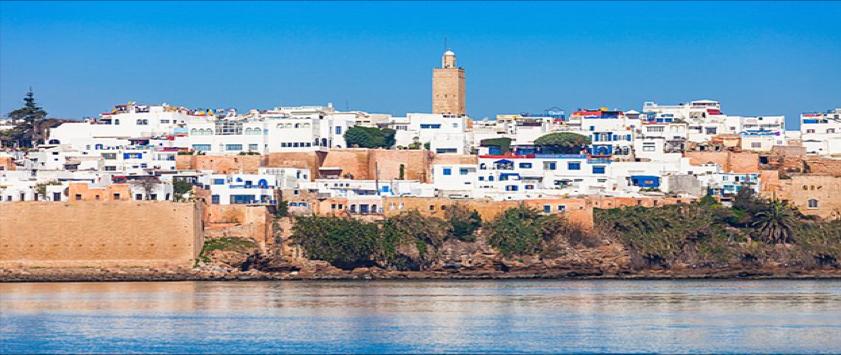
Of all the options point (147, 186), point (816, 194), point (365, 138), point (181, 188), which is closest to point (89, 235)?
point (147, 186)

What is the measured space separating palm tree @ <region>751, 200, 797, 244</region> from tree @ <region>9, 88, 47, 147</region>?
72.6ft

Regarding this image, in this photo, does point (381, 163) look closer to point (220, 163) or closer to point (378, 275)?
point (220, 163)

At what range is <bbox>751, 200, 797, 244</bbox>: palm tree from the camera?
40312mm

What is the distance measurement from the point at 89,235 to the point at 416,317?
34.4 ft

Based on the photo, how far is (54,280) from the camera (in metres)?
37.2

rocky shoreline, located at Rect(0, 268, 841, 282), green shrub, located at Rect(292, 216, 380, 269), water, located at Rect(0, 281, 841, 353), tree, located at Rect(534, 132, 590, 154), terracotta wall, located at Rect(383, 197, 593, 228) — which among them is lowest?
water, located at Rect(0, 281, 841, 353)

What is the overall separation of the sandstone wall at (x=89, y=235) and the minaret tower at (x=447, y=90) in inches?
765

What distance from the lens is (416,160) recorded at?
152 ft

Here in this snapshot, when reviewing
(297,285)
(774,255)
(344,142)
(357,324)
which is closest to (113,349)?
(357,324)

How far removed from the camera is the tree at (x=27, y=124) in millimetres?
53969

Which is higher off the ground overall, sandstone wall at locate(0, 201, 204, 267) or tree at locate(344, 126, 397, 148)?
tree at locate(344, 126, 397, 148)

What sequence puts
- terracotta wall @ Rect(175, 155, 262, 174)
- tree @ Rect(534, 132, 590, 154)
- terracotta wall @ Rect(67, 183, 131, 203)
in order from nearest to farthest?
terracotta wall @ Rect(67, 183, 131, 203) → terracotta wall @ Rect(175, 155, 262, 174) → tree @ Rect(534, 132, 590, 154)

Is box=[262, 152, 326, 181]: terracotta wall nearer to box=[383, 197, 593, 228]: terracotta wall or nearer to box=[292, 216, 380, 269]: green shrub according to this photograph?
box=[383, 197, 593, 228]: terracotta wall

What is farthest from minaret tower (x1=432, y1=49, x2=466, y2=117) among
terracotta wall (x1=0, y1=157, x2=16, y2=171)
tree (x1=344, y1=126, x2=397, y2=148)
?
terracotta wall (x1=0, y1=157, x2=16, y2=171)
